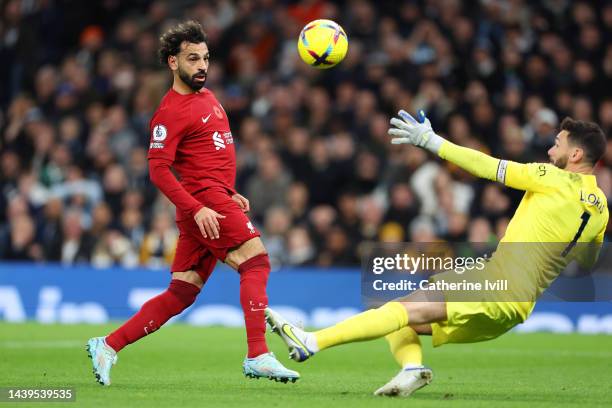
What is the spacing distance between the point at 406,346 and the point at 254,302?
1.08 m

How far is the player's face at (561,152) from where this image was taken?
7.72m

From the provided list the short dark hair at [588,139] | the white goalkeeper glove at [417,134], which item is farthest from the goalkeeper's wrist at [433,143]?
the short dark hair at [588,139]

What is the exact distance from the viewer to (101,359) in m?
8.19

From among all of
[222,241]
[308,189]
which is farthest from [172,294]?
[308,189]

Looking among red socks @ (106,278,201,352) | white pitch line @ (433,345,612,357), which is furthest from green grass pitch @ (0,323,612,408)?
red socks @ (106,278,201,352)

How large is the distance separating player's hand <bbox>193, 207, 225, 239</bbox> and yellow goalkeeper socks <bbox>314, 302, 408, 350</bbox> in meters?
1.03

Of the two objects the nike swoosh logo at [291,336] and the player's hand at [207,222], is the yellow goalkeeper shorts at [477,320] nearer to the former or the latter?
the nike swoosh logo at [291,336]

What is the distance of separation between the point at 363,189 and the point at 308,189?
83 centimetres

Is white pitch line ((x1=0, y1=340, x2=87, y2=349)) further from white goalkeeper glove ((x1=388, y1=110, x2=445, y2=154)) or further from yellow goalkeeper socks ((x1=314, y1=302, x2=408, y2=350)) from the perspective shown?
white goalkeeper glove ((x1=388, y1=110, x2=445, y2=154))

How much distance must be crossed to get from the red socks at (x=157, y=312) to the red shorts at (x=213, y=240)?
14 centimetres

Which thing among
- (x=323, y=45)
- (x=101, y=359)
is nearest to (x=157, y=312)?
(x=101, y=359)

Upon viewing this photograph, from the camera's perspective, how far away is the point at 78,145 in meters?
18.8

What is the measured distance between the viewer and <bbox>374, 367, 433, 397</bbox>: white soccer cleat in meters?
7.64

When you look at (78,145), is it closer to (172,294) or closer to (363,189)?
(363,189)
